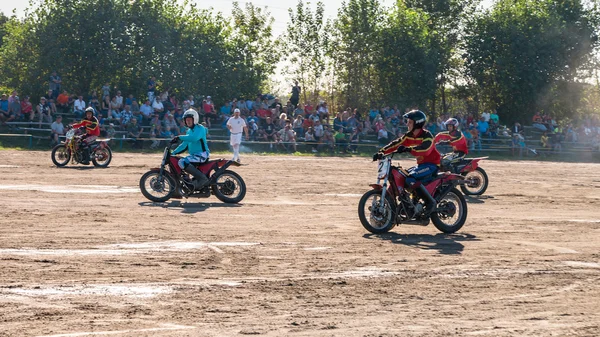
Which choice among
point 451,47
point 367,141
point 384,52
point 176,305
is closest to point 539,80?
point 451,47

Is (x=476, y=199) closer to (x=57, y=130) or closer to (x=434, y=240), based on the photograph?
(x=434, y=240)

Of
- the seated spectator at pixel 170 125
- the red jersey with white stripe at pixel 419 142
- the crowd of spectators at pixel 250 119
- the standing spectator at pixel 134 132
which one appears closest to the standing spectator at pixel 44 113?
the crowd of spectators at pixel 250 119

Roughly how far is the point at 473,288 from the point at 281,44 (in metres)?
37.1

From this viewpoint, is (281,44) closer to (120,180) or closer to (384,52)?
(384,52)

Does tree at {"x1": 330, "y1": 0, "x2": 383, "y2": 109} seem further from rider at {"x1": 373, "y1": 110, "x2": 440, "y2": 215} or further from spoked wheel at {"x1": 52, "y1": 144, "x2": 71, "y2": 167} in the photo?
rider at {"x1": 373, "y1": 110, "x2": 440, "y2": 215}

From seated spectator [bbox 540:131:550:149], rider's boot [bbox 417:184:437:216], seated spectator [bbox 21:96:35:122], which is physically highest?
seated spectator [bbox 21:96:35:122]

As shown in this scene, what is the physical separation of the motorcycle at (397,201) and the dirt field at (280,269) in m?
0.26

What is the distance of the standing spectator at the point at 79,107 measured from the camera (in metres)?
31.3

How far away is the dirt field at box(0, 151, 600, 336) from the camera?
7.34 meters

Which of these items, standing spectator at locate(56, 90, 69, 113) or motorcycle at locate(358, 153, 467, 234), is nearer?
motorcycle at locate(358, 153, 467, 234)

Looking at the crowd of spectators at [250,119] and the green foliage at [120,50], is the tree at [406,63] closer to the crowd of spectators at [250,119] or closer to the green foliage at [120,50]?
the crowd of spectators at [250,119]

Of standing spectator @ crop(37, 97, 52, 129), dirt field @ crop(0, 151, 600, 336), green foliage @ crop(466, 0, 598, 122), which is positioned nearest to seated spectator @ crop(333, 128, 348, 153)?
standing spectator @ crop(37, 97, 52, 129)

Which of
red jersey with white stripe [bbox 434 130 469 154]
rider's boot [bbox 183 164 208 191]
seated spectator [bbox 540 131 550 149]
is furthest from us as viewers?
seated spectator [bbox 540 131 550 149]

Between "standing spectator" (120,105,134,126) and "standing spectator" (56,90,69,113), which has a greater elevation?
"standing spectator" (56,90,69,113)
